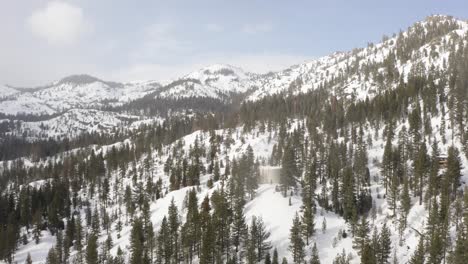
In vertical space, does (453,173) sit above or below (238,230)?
above

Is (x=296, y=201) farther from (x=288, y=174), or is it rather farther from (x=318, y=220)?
(x=318, y=220)

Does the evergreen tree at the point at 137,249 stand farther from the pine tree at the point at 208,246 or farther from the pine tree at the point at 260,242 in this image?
the pine tree at the point at 260,242

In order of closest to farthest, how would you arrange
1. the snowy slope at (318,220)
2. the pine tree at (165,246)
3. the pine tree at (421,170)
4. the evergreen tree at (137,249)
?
the evergreen tree at (137,249), the pine tree at (165,246), the snowy slope at (318,220), the pine tree at (421,170)

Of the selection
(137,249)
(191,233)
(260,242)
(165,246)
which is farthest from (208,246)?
(137,249)

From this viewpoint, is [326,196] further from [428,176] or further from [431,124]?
[431,124]

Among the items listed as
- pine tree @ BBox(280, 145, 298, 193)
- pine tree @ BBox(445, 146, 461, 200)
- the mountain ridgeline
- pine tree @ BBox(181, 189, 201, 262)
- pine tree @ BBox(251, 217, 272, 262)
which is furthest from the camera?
pine tree @ BBox(280, 145, 298, 193)

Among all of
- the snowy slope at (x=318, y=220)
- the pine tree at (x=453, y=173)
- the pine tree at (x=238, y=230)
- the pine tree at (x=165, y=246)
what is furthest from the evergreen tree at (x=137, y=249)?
the pine tree at (x=453, y=173)

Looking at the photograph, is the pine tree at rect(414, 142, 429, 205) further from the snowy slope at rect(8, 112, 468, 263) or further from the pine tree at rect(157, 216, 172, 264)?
the pine tree at rect(157, 216, 172, 264)

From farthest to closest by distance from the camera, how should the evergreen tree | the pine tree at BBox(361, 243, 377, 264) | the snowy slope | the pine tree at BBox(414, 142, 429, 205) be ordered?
the pine tree at BBox(414, 142, 429, 205), the snowy slope, the evergreen tree, the pine tree at BBox(361, 243, 377, 264)

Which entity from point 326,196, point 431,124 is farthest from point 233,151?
point 431,124

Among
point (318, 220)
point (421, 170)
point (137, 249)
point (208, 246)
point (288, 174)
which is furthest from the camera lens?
point (288, 174)

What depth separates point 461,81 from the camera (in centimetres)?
16288

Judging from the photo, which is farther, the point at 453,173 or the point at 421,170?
the point at 421,170

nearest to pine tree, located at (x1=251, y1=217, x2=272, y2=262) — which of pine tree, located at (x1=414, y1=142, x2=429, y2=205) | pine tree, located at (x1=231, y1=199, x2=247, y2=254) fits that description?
pine tree, located at (x1=231, y1=199, x2=247, y2=254)
